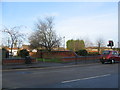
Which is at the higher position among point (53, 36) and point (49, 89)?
point (53, 36)

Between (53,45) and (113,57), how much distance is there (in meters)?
20.6

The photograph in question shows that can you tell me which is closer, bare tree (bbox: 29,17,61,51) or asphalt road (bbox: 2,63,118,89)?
asphalt road (bbox: 2,63,118,89)

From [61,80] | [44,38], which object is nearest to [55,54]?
[44,38]

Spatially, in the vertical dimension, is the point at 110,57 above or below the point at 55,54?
above

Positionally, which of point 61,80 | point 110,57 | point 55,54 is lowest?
point 61,80

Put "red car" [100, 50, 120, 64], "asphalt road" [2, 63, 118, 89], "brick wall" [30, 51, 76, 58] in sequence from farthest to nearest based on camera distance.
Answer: "brick wall" [30, 51, 76, 58] → "red car" [100, 50, 120, 64] → "asphalt road" [2, 63, 118, 89]

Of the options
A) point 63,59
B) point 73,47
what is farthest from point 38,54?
point 73,47

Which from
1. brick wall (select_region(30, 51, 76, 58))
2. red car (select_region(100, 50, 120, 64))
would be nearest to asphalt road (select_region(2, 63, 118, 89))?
red car (select_region(100, 50, 120, 64))

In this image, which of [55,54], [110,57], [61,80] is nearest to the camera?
[61,80]

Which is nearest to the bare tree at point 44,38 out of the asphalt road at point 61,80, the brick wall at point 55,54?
the brick wall at point 55,54

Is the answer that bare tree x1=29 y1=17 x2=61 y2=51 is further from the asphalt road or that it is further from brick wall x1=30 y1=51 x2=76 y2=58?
the asphalt road

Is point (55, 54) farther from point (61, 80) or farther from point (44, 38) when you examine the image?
point (61, 80)

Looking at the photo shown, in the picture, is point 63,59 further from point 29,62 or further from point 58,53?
point 58,53

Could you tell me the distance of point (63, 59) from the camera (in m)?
26.8
